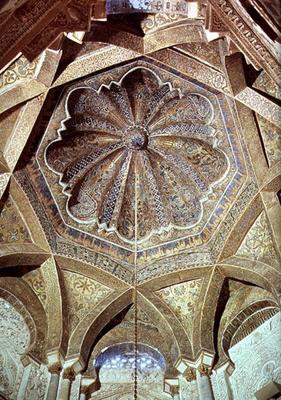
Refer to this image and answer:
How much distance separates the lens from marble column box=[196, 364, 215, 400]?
7340mm

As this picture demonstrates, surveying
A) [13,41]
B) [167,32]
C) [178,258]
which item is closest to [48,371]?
[178,258]

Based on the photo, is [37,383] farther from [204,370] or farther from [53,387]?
[204,370]

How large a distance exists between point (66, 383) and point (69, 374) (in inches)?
5.9

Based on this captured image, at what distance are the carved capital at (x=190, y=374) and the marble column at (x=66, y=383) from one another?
1.88 m

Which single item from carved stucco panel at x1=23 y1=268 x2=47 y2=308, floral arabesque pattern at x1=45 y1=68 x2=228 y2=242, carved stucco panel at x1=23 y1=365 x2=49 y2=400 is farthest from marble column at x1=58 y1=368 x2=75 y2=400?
floral arabesque pattern at x1=45 y1=68 x2=228 y2=242

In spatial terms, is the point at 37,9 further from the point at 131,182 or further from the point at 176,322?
the point at 176,322

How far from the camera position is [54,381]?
7.38 m

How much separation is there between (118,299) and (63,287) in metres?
1.05

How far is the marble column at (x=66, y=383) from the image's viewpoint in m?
7.28

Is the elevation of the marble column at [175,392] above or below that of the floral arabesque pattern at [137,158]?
below

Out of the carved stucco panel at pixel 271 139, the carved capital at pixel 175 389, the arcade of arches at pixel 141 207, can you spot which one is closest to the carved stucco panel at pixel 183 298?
the arcade of arches at pixel 141 207

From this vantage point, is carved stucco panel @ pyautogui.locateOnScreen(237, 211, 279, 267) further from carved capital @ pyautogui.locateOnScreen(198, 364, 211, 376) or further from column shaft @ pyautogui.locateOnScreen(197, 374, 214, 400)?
column shaft @ pyautogui.locateOnScreen(197, 374, 214, 400)

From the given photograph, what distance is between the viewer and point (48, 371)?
→ 24.7 feet

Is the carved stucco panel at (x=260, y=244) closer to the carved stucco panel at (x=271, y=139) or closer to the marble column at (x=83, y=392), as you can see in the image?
the carved stucco panel at (x=271, y=139)
